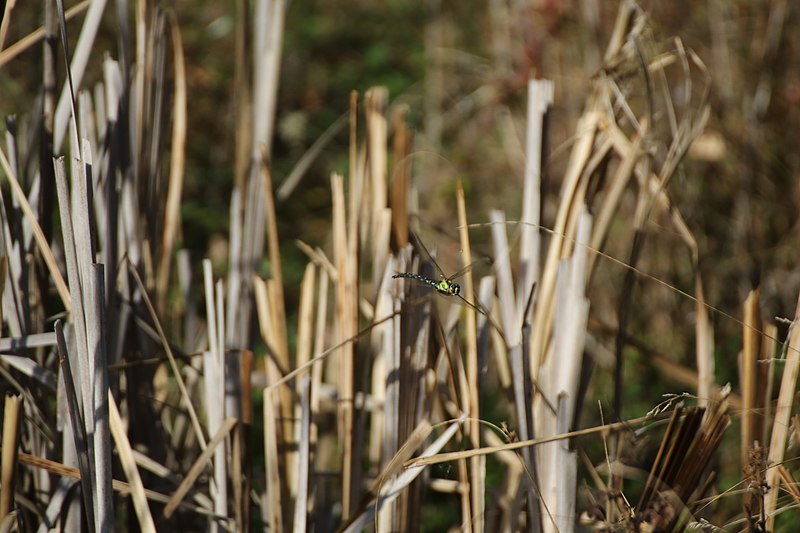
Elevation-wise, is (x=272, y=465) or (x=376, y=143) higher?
(x=376, y=143)

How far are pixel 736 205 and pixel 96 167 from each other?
1.54m

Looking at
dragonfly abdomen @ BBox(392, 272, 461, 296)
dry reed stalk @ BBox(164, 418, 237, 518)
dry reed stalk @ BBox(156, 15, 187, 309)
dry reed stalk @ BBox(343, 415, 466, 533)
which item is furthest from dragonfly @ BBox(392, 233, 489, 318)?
dry reed stalk @ BBox(156, 15, 187, 309)

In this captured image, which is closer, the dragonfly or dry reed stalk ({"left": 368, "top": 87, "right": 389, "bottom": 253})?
the dragonfly

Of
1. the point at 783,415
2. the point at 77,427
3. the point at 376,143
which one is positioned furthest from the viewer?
the point at 376,143

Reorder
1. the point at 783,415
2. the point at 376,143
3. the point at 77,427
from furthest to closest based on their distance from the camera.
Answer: the point at 376,143 → the point at 783,415 → the point at 77,427

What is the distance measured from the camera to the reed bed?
0.70 metres

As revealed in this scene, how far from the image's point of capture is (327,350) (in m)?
0.79

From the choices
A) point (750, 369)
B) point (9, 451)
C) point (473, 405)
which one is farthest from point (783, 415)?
point (9, 451)

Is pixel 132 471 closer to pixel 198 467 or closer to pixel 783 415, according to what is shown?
pixel 198 467

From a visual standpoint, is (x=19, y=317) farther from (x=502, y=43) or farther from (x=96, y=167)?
(x=502, y=43)

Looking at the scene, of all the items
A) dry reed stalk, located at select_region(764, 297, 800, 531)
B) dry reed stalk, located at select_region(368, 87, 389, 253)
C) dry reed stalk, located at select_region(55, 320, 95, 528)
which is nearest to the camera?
dry reed stalk, located at select_region(55, 320, 95, 528)

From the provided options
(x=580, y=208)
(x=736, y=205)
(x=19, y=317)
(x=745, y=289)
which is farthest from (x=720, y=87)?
(x=19, y=317)

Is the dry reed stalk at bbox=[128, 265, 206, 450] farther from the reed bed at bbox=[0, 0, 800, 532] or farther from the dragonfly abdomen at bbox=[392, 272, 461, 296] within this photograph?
the dragonfly abdomen at bbox=[392, 272, 461, 296]

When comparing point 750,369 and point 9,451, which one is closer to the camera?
point 9,451
